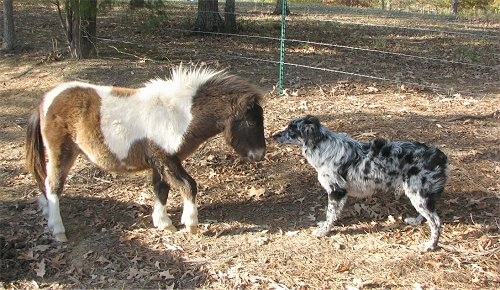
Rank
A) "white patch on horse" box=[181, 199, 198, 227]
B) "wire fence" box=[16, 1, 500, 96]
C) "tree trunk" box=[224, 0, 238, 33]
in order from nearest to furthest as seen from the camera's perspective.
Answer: "white patch on horse" box=[181, 199, 198, 227] → "wire fence" box=[16, 1, 500, 96] → "tree trunk" box=[224, 0, 238, 33]

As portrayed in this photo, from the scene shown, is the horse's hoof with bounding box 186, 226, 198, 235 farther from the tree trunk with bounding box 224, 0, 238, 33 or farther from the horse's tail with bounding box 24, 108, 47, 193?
the tree trunk with bounding box 224, 0, 238, 33

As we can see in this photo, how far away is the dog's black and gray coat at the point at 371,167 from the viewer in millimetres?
4543

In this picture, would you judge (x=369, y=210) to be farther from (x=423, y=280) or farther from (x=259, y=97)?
(x=259, y=97)

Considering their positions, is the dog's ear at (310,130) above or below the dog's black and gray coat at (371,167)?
above

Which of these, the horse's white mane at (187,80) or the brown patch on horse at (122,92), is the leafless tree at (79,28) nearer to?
the brown patch on horse at (122,92)

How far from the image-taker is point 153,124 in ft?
15.4

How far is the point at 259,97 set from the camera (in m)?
4.83

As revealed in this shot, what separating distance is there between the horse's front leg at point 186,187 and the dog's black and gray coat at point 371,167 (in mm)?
981

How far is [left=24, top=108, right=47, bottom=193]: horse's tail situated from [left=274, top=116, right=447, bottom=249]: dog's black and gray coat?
2439 mm

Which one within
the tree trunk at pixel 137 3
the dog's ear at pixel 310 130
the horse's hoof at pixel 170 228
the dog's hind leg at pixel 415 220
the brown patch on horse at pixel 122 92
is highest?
the tree trunk at pixel 137 3

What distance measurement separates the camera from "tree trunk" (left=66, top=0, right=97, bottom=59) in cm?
914

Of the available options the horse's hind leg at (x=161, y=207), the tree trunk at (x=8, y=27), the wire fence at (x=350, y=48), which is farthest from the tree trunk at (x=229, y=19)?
the horse's hind leg at (x=161, y=207)

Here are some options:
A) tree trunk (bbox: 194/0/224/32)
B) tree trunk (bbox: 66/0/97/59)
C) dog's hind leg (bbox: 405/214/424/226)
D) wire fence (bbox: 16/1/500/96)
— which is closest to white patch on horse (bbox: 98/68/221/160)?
dog's hind leg (bbox: 405/214/424/226)

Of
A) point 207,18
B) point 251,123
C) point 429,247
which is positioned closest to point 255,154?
point 251,123
